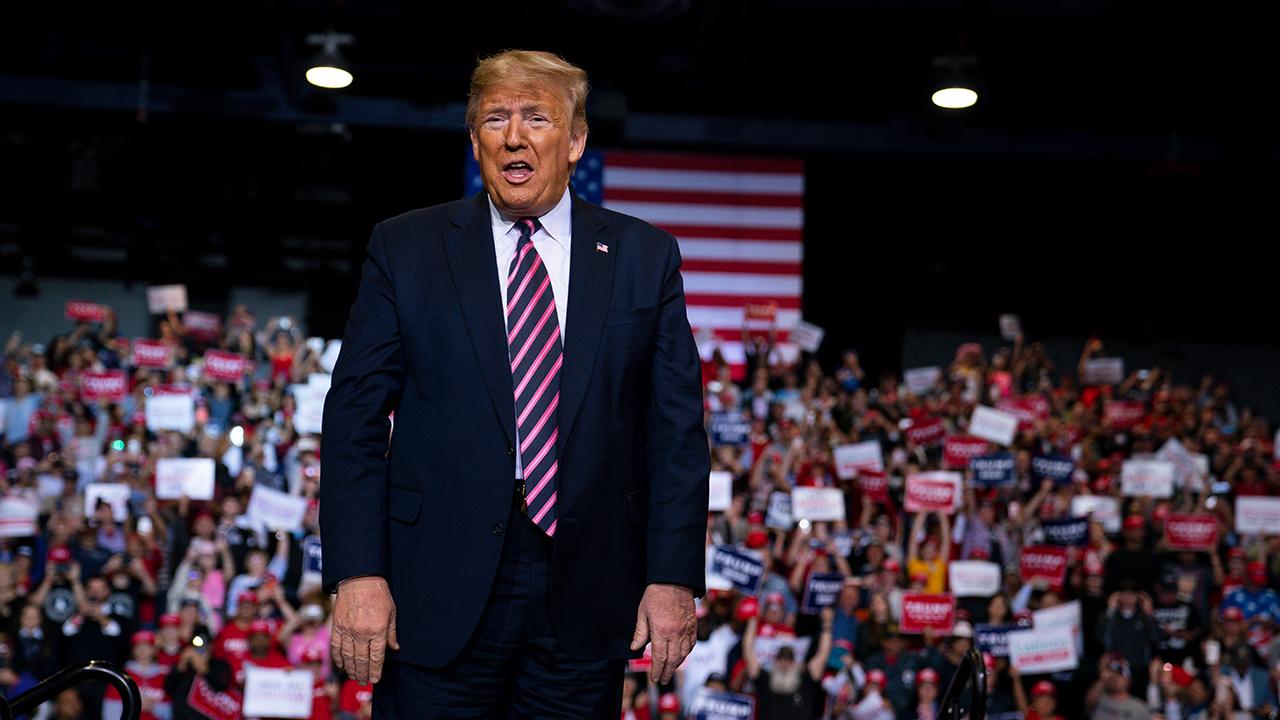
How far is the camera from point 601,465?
70.0 inches

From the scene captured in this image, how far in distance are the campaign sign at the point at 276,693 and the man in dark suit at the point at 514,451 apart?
6.13m

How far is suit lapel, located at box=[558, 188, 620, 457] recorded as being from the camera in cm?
177

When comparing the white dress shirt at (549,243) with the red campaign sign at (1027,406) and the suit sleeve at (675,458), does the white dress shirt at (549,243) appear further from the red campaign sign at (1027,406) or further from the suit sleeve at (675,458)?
the red campaign sign at (1027,406)

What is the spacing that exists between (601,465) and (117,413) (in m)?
9.30

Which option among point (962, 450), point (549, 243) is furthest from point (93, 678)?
point (962, 450)

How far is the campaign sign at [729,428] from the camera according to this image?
9.72 meters

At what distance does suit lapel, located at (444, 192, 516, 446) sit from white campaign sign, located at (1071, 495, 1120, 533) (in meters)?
8.58

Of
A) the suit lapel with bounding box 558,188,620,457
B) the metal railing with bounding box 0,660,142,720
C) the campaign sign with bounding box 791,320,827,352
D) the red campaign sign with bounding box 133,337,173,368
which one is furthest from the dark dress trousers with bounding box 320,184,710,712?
the campaign sign with bounding box 791,320,827,352

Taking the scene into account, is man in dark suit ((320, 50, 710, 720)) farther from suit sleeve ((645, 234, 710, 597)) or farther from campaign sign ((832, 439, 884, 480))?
campaign sign ((832, 439, 884, 480))

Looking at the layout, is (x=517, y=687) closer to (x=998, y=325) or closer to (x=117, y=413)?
(x=117, y=413)

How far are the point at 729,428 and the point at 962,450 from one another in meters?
1.77

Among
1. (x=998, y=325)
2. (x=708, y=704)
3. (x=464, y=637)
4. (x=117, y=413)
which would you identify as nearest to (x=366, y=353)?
(x=464, y=637)

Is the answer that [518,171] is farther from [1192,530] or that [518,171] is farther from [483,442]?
[1192,530]

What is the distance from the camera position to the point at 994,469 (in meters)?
9.48
